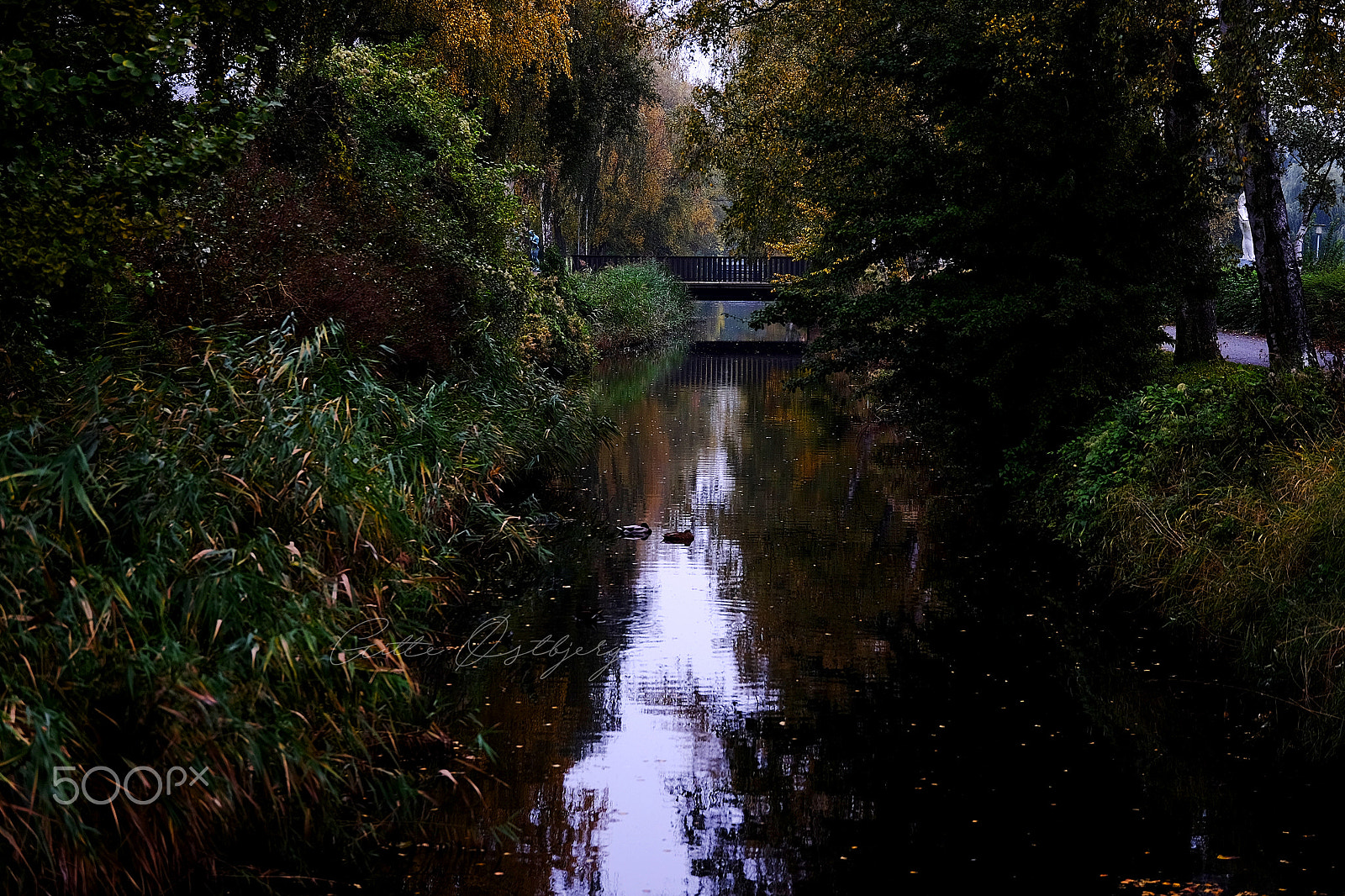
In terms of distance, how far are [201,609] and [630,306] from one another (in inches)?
1148

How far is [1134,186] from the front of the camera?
38.1 ft

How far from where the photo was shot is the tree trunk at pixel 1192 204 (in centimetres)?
1146

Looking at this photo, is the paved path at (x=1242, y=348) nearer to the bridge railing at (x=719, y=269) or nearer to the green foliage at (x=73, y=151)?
the green foliage at (x=73, y=151)

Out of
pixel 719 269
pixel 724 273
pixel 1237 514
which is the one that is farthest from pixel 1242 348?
pixel 719 269

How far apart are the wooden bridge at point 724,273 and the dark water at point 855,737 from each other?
33.5m

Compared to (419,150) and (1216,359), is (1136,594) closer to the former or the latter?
(1216,359)

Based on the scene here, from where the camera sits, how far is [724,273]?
4606 cm

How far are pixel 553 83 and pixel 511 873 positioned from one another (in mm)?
24691

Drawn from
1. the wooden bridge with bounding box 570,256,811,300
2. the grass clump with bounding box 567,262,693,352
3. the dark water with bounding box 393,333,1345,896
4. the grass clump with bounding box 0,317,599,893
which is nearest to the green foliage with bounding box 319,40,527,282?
the dark water with bounding box 393,333,1345,896

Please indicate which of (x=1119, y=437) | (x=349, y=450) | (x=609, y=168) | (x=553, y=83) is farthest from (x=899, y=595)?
(x=609, y=168)

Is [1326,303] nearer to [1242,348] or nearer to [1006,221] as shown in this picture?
[1242,348]

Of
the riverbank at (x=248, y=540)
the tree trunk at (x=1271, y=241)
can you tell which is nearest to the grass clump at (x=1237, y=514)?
the tree trunk at (x=1271, y=241)

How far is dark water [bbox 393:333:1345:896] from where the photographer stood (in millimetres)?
5109

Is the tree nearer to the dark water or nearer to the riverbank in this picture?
the dark water
